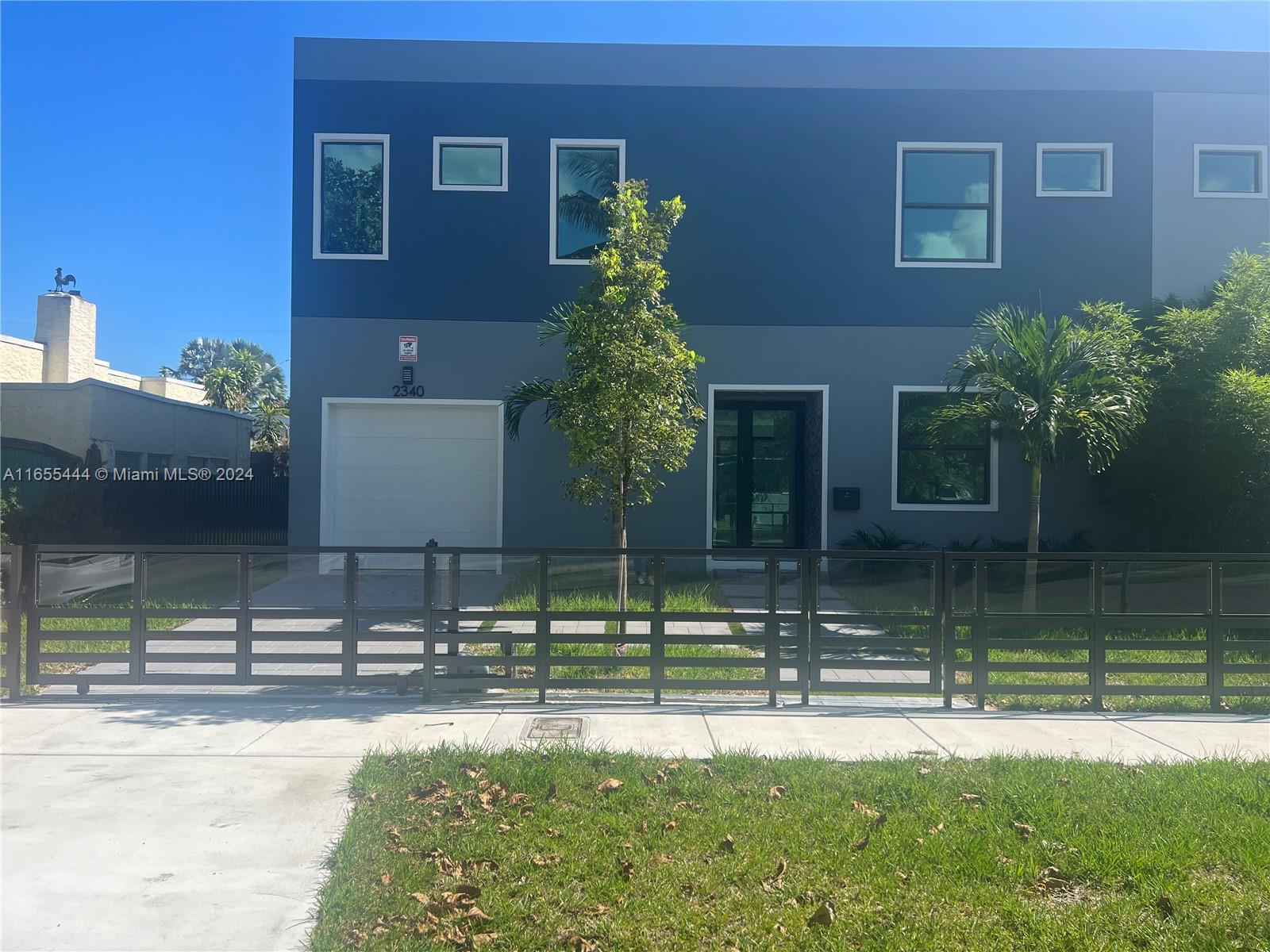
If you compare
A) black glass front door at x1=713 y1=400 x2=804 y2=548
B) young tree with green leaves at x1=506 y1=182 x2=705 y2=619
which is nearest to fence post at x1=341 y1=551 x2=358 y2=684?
young tree with green leaves at x1=506 y1=182 x2=705 y2=619

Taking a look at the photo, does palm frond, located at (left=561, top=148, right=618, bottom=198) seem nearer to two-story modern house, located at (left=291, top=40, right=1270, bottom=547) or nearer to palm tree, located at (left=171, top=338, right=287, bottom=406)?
two-story modern house, located at (left=291, top=40, right=1270, bottom=547)

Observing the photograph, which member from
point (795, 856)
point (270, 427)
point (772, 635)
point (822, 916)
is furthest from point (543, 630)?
point (270, 427)

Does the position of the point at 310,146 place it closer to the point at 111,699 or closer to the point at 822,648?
the point at 111,699

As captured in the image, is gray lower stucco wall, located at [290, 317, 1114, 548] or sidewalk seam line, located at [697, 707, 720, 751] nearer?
sidewalk seam line, located at [697, 707, 720, 751]

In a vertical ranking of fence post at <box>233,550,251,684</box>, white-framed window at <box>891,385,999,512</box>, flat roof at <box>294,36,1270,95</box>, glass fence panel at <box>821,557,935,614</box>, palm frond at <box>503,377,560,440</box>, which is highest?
flat roof at <box>294,36,1270,95</box>

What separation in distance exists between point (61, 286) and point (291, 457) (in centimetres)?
2167

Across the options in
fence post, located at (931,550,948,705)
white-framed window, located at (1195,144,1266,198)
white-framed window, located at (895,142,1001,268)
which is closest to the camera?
fence post, located at (931,550,948,705)

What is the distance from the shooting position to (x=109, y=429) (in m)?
19.4

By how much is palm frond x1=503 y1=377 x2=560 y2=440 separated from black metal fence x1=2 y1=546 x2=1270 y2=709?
4.48m

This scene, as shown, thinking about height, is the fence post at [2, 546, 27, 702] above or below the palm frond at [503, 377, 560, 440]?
below

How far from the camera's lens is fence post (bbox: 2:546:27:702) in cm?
741

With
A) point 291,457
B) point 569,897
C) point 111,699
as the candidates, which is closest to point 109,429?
point 291,457

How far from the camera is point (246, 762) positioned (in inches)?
230

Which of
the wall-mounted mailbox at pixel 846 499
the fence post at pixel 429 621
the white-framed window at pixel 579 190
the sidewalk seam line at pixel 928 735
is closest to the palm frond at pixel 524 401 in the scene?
the white-framed window at pixel 579 190
